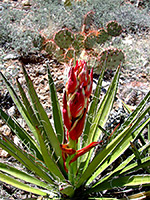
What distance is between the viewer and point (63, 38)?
10.8 feet

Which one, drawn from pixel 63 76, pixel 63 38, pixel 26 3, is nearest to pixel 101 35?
pixel 63 38

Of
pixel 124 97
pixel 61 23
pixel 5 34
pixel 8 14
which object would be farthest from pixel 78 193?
pixel 8 14

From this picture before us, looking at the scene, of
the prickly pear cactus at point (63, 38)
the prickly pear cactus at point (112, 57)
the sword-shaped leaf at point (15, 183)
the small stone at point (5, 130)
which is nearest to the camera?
the sword-shaped leaf at point (15, 183)

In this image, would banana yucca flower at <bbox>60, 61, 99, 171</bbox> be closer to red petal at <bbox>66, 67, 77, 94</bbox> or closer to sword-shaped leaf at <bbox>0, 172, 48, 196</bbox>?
red petal at <bbox>66, 67, 77, 94</bbox>

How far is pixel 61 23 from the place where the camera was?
16.1 feet

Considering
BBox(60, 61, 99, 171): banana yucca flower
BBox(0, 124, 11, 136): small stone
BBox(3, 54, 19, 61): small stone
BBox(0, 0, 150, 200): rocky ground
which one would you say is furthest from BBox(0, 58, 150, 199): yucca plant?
BBox(3, 54, 19, 61): small stone

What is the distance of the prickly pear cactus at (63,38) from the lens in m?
3.25

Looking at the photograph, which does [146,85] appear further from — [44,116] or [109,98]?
[44,116]

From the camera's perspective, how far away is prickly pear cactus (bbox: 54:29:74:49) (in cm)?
325

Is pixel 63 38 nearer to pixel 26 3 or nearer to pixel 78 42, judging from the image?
pixel 78 42

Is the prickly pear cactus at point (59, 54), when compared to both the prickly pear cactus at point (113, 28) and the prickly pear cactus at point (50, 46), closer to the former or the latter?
the prickly pear cactus at point (50, 46)

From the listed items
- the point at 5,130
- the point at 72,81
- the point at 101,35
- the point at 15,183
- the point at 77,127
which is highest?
the point at 72,81

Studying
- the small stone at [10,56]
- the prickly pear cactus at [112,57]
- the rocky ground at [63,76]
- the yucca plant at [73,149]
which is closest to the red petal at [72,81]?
the yucca plant at [73,149]

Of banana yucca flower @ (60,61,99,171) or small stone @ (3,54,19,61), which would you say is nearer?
banana yucca flower @ (60,61,99,171)
